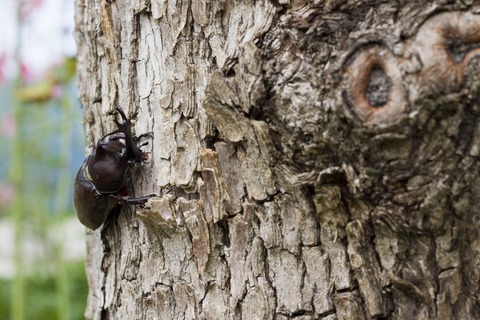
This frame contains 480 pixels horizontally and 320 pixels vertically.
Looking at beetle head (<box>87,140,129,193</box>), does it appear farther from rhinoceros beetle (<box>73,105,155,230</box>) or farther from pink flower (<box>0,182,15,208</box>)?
pink flower (<box>0,182,15,208</box>)

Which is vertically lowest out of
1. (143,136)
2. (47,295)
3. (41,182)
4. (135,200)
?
(47,295)

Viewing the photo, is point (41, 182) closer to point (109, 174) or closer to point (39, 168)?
point (39, 168)

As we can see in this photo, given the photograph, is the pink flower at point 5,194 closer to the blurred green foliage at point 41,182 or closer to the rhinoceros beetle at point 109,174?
the blurred green foliage at point 41,182

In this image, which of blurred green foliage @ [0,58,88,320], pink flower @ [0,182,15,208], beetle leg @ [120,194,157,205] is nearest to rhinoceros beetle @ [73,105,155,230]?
beetle leg @ [120,194,157,205]

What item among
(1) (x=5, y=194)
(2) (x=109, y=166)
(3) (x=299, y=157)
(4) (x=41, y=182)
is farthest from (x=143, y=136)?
(1) (x=5, y=194)

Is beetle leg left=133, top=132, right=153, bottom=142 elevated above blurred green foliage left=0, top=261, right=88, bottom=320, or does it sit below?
above

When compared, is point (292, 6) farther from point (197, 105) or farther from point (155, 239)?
point (155, 239)
